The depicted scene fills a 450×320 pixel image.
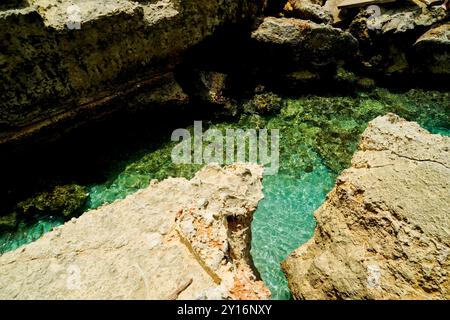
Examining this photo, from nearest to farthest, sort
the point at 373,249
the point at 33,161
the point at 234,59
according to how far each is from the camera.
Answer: the point at 373,249
the point at 33,161
the point at 234,59

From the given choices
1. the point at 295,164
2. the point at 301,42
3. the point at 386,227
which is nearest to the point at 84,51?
the point at 295,164

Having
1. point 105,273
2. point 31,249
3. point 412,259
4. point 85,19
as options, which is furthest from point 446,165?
point 85,19

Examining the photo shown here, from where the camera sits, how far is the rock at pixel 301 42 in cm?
998

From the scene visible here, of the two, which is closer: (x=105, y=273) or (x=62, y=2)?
(x=105, y=273)

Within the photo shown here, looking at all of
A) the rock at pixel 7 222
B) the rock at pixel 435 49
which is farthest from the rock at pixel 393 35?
the rock at pixel 7 222

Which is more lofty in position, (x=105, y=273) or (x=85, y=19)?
(x=85, y=19)

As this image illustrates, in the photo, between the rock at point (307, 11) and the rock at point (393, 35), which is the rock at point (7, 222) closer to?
the rock at point (307, 11)

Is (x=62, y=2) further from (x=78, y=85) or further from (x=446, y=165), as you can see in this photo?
(x=446, y=165)

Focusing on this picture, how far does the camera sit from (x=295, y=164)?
344 inches

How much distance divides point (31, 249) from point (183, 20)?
22.0 feet

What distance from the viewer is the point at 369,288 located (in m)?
3.95

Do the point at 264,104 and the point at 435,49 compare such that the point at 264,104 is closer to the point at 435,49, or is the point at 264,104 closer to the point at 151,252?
the point at 435,49

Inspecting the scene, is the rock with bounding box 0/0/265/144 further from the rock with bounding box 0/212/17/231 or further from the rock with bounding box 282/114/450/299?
the rock with bounding box 282/114/450/299

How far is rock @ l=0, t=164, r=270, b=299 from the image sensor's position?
3.02 meters
